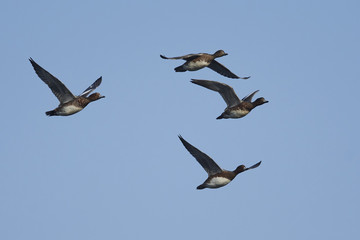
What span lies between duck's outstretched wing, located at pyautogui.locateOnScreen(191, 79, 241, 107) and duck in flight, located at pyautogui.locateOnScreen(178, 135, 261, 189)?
12.5 ft

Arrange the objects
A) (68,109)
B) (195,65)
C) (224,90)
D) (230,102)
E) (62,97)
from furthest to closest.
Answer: (195,65), (230,102), (224,90), (68,109), (62,97)

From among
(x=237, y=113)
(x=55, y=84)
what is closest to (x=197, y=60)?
(x=237, y=113)

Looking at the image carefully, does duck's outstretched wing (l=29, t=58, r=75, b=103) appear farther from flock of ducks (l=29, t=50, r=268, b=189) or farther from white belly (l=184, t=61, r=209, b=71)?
white belly (l=184, t=61, r=209, b=71)

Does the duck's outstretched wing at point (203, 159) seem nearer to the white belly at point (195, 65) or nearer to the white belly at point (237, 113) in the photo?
the white belly at point (237, 113)

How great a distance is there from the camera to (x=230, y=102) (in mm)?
35812

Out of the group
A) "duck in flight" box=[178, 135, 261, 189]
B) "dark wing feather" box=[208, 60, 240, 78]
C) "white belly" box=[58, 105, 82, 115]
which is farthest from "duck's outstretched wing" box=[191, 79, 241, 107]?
"white belly" box=[58, 105, 82, 115]

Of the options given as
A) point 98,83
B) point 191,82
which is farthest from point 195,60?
point 98,83

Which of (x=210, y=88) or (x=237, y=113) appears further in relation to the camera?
(x=210, y=88)

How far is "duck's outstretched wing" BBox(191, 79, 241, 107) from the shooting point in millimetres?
35344

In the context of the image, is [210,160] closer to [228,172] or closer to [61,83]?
[228,172]

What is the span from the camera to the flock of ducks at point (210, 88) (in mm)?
31812

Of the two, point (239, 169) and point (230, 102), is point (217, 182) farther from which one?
point (230, 102)

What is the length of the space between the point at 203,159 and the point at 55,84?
6.91 metres

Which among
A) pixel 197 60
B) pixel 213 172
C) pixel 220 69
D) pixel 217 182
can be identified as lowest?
pixel 217 182
